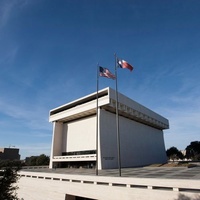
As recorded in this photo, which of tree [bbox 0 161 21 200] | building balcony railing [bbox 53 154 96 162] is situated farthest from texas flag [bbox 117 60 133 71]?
building balcony railing [bbox 53 154 96 162]

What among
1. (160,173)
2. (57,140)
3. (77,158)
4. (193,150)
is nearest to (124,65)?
(160,173)

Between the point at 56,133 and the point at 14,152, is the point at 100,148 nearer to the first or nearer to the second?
the point at 56,133

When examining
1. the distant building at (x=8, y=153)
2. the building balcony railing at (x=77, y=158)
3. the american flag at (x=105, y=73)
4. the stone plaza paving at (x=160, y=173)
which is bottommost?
the stone plaza paving at (x=160, y=173)

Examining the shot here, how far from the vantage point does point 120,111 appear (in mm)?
42656

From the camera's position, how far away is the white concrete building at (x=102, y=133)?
37812mm

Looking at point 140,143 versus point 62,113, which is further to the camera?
point 140,143

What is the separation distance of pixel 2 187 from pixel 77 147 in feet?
108

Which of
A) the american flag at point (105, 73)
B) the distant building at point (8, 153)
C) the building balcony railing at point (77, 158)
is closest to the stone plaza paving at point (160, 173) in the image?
the building balcony railing at point (77, 158)

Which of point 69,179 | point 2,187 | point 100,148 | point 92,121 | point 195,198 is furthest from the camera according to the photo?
point 92,121

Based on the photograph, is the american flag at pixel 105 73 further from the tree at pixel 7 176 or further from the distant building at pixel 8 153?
the distant building at pixel 8 153

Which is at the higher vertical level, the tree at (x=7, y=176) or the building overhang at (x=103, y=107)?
the building overhang at (x=103, y=107)

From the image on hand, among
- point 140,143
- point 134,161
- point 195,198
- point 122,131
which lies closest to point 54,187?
point 195,198

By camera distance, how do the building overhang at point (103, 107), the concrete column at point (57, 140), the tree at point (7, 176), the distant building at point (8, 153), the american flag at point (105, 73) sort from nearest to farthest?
the tree at point (7, 176), the american flag at point (105, 73), the building overhang at point (103, 107), the concrete column at point (57, 140), the distant building at point (8, 153)

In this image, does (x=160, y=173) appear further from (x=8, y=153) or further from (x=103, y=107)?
(x=8, y=153)
